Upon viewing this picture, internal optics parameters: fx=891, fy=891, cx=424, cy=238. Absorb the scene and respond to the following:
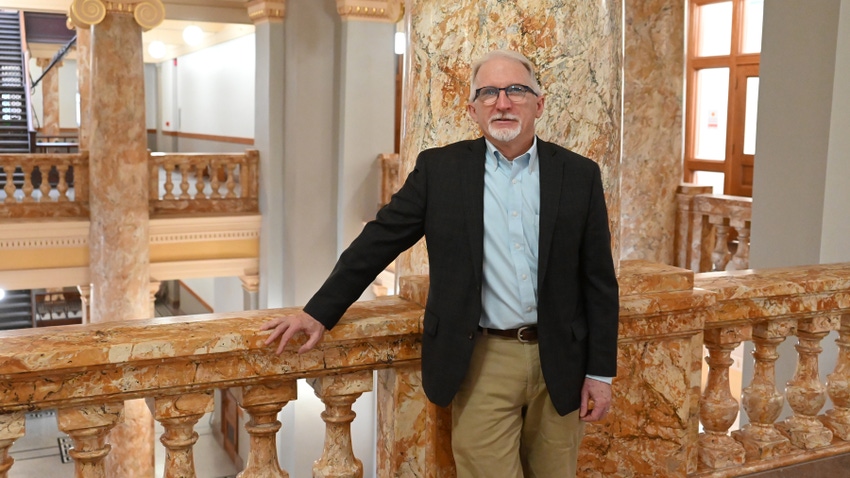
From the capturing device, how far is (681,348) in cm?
292

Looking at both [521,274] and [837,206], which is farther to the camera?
[837,206]

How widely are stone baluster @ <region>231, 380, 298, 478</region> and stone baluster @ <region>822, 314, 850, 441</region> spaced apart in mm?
2219

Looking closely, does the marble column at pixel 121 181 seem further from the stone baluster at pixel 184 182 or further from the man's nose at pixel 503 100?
the man's nose at pixel 503 100

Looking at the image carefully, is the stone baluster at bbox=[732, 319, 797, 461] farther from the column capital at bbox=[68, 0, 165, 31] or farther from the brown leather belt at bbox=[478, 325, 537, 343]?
the column capital at bbox=[68, 0, 165, 31]

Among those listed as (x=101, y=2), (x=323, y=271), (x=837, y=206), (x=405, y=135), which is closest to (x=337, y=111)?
(x=323, y=271)

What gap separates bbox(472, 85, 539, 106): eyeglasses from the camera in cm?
217

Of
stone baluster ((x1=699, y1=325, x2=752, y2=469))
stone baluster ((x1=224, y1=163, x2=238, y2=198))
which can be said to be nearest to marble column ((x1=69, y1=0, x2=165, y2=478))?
stone baluster ((x1=224, y1=163, x2=238, y2=198))

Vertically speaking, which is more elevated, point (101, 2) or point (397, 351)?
point (101, 2)

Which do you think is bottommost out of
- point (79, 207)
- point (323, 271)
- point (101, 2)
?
point (323, 271)

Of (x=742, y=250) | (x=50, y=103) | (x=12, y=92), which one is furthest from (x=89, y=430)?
(x=50, y=103)

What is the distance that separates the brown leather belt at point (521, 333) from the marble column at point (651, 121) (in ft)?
16.4

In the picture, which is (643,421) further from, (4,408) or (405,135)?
(4,408)

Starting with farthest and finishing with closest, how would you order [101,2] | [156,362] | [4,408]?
1. [101,2]
2. [156,362]
3. [4,408]

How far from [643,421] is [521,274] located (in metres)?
1.00
